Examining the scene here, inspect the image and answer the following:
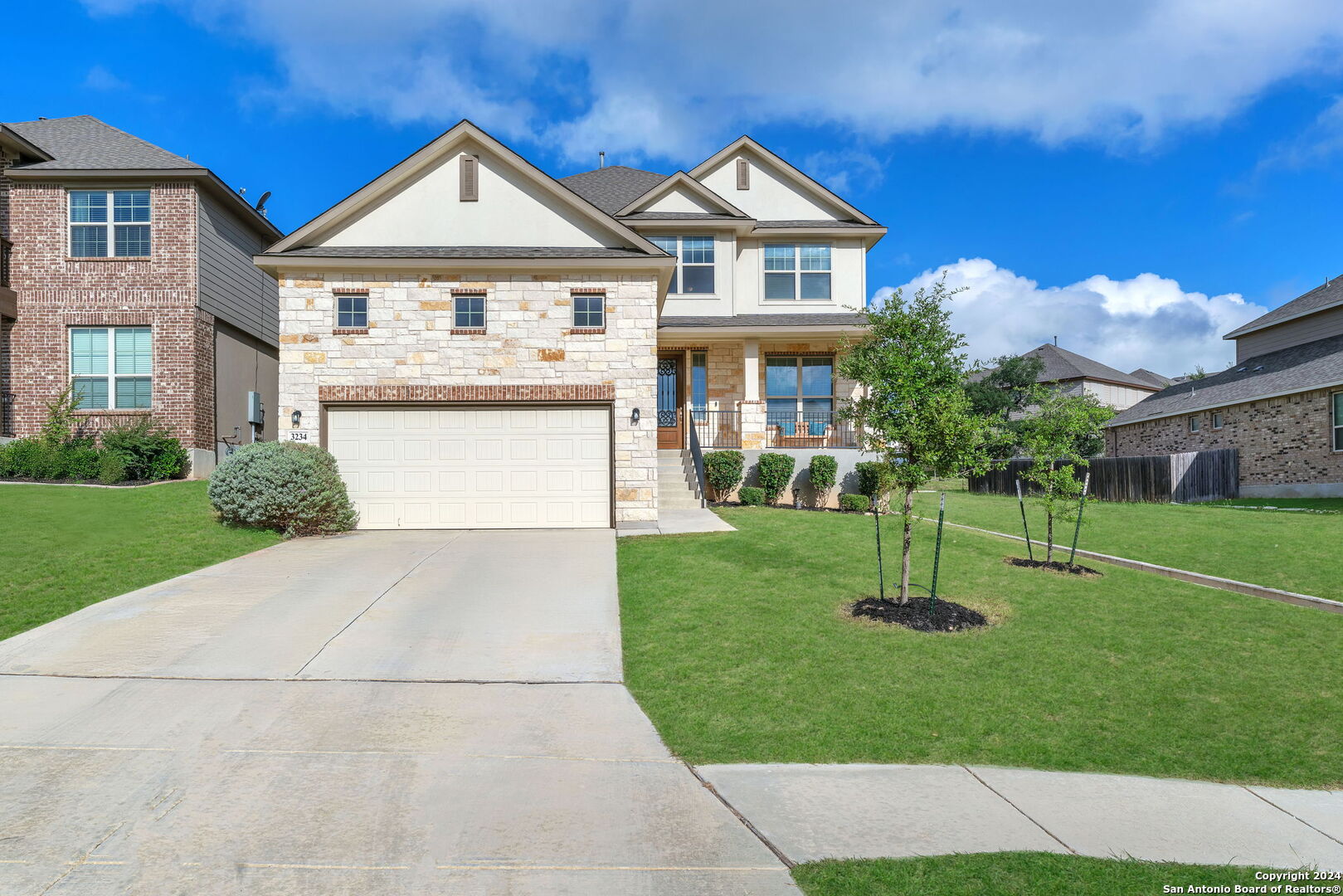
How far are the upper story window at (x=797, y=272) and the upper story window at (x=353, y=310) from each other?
10581 mm

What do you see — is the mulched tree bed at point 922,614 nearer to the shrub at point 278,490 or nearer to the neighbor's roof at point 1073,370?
the shrub at point 278,490

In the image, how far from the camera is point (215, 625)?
776 cm

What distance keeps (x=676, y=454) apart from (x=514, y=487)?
17.6ft

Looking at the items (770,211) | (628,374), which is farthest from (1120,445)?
(628,374)

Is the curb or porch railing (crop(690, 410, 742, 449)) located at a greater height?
porch railing (crop(690, 410, 742, 449))

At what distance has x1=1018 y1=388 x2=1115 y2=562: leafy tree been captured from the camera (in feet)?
35.5

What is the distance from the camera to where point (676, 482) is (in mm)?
17406

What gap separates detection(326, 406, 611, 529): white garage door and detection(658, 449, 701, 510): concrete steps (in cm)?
250

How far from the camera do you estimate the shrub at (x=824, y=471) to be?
18109 mm

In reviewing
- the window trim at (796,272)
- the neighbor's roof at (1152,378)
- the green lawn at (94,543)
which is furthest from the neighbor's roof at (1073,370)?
the green lawn at (94,543)

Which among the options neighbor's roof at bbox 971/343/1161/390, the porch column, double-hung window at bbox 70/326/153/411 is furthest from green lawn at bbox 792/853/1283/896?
neighbor's roof at bbox 971/343/1161/390

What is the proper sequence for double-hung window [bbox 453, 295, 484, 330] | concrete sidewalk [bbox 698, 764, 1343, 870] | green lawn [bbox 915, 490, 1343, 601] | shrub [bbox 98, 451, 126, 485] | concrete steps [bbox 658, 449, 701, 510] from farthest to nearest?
1. concrete steps [bbox 658, 449, 701, 510]
2. shrub [bbox 98, 451, 126, 485]
3. double-hung window [bbox 453, 295, 484, 330]
4. green lawn [bbox 915, 490, 1343, 601]
5. concrete sidewalk [bbox 698, 764, 1343, 870]

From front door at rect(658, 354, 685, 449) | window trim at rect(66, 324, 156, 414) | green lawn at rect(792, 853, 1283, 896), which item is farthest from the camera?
front door at rect(658, 354, 685, 449)

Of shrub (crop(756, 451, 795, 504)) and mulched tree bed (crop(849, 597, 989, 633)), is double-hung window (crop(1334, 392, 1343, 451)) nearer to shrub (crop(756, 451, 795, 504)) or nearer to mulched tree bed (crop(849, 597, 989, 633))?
shrub (crop(756, 451, 795, 504))
